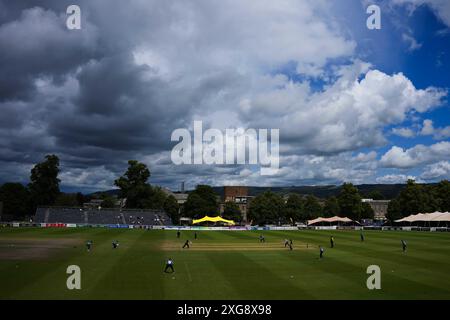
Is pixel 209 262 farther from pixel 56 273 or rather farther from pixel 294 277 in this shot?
pixel 56 273

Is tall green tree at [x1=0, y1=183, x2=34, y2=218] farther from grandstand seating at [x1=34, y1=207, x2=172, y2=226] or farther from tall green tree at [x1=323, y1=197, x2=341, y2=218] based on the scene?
tall green tree at [x1=323, y1=197, x2=341, y2=218]

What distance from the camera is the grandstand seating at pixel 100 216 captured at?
107375mm

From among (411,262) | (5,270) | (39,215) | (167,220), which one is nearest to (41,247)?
(5,270)

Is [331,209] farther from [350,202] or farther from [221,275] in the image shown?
[221,275]

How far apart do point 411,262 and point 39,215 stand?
98.3 metres

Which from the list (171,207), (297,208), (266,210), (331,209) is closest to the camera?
(266,210)

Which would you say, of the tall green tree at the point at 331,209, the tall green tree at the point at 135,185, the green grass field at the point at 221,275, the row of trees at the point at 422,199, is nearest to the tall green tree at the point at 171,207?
the tall green tree at the point at 135,185

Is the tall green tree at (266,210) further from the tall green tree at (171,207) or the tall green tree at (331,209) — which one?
the tall green tree at (171,207)

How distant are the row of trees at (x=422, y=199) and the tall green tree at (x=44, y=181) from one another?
11127 cm

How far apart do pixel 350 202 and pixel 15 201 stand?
11517 centimetres

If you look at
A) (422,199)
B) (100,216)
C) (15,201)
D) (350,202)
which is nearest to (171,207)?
(100,216)

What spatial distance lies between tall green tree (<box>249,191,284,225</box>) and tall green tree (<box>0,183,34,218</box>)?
3055 inches

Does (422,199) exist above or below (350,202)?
above

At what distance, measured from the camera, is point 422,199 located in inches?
4651
